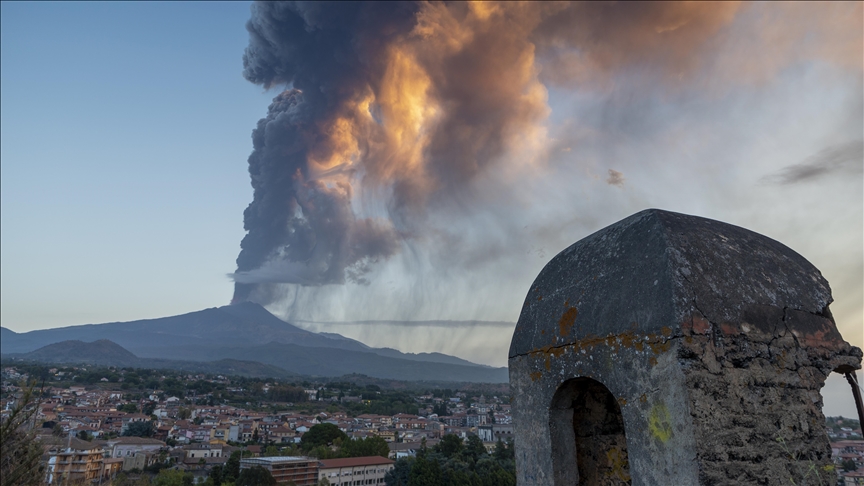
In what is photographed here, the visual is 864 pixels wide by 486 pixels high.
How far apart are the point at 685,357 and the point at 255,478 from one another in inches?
1720

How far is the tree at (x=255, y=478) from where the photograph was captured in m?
39.2

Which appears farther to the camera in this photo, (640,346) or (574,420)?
(574,420)

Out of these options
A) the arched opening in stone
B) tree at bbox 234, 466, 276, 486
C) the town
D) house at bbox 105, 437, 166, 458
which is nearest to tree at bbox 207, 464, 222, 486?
the town

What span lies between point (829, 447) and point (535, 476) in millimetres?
2043

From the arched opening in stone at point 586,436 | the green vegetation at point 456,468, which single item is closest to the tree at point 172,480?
the green vegetation at point 456,468

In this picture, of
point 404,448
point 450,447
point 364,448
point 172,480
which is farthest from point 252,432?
point 172,480

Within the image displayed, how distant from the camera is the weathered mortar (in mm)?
3062

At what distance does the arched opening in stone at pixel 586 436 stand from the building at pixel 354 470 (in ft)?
157

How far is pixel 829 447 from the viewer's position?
3.49m

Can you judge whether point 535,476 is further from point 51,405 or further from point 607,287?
point 51,405

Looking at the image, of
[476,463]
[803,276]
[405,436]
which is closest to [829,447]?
[803,276]

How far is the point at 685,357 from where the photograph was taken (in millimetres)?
3043

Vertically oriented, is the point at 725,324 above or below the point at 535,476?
above

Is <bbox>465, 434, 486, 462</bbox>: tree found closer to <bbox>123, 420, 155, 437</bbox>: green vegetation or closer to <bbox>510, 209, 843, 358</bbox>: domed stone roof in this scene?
<bbox>123, 420, 155, 437</bbox>: green vegetation
